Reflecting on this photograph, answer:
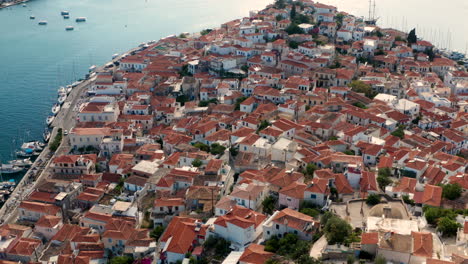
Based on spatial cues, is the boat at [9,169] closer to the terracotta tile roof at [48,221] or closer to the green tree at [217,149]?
the terracotta tile roof at [48,221]

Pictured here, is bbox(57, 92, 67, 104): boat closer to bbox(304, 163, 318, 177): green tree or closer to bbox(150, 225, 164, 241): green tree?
bbox(150, 225, 164, 241): green tree

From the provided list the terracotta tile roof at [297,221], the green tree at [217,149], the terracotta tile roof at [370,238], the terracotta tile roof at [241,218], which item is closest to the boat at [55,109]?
the green tree at [217,149]

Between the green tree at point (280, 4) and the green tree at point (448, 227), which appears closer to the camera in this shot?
the green tree at point (448, 227)

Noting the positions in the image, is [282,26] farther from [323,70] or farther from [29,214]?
[29,214]

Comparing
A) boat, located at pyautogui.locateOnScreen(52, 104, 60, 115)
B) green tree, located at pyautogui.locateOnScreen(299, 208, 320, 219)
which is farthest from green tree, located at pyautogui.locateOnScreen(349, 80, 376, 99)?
boat, located at pyautogui.locateOnScreen(52, 104, 60, 115)

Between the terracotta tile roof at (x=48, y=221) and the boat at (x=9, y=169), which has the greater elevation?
the terracotta tile roof at (x=48, y=221)

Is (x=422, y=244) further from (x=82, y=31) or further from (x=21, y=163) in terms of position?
Result: (x=82, y=31)
